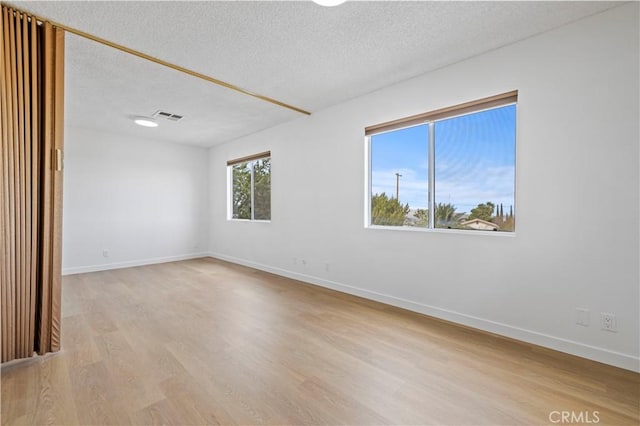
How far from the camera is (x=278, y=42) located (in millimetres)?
2473

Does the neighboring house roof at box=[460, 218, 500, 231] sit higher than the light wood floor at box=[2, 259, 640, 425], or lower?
higher

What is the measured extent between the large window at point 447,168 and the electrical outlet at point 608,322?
2.87 feet

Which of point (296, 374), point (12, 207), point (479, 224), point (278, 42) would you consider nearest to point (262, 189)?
point (278, 42)

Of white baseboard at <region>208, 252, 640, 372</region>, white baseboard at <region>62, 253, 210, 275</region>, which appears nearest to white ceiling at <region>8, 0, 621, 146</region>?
white baseboard at <region>208, 252, 640, 372</region>

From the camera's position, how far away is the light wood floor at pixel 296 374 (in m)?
1.59

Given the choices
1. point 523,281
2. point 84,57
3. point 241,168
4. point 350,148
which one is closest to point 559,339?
point 523,281

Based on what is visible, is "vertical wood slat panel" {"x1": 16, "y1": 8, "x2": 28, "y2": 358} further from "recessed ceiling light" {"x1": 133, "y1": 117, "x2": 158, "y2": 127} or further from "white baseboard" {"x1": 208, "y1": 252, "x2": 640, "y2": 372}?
"white baseboard" {"x1": 208, "y1": 252, "x2": 640, "y2": 372}

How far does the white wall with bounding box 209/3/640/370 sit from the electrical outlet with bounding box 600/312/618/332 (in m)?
0.03

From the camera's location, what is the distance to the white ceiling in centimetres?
208

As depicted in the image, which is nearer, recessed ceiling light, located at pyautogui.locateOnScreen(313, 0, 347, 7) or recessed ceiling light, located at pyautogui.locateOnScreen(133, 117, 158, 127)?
recessed ceiling light, located at pyautogui.locateOnScreen(313, 0, 347, 7)

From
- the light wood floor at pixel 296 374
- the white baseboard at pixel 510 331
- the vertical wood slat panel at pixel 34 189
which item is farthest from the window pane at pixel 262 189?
the vertical wood slat panel at pixel 34 189

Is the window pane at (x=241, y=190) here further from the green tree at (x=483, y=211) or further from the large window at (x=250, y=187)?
the green tree at (x=483, y=211)

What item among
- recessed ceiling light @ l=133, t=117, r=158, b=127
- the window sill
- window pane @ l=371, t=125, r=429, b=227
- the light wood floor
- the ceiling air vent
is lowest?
the light wood floor

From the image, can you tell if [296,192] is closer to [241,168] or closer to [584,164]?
[241,168]
